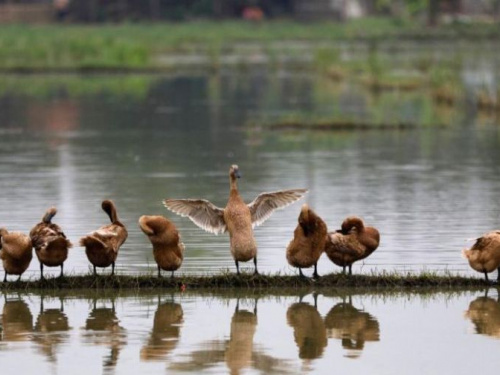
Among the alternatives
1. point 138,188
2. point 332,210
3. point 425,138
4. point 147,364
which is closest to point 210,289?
point 147,364

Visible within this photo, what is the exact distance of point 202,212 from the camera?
13289 millimetres

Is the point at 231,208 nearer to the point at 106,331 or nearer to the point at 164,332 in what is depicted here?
the point at 164,332

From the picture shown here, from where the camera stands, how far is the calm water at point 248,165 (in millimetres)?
16078

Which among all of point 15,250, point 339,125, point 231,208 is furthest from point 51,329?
point 339,125

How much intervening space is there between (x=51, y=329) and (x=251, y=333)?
158 cm

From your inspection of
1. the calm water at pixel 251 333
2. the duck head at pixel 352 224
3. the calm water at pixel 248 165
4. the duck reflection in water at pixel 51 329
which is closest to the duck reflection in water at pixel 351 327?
the calm water at pixel 251 333

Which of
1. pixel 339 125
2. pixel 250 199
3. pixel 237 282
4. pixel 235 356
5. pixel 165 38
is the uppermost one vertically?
pixel 165 38

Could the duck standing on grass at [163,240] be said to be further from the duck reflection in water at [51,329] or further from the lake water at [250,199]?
the duck reflection in water at [51,329]

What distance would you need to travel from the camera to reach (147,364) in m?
10.2

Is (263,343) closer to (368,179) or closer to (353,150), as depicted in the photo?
(368,179)

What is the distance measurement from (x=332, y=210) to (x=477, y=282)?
5.87m

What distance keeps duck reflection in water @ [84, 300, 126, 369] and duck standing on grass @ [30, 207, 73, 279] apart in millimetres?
618

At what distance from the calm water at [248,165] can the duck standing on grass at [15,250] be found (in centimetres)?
149

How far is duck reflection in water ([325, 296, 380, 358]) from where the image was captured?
10.9 metres
